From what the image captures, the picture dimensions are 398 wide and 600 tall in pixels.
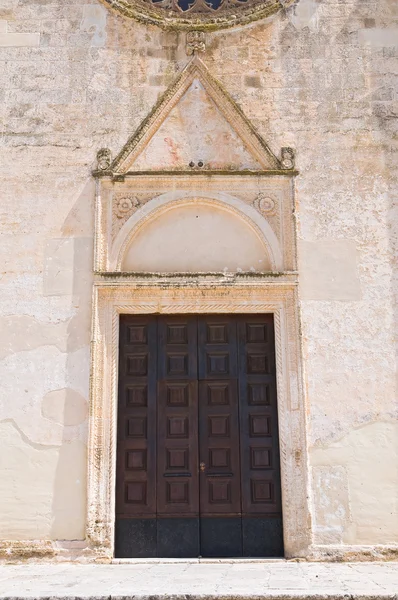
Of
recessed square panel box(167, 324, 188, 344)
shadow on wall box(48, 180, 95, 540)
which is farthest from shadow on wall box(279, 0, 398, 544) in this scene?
shadow on wall box(48, 180, 95, 540)

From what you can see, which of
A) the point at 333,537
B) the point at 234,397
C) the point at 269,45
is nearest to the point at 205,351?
the point at 234,397

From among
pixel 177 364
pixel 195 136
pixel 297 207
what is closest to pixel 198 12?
pixel 195 136

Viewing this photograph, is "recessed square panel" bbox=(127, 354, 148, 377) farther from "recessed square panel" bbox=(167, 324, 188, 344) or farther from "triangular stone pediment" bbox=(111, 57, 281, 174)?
"triangular stone pediment" bbox=(111, 57, 281, 174)

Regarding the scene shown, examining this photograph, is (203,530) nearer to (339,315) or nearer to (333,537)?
(333,537)

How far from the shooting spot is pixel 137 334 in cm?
707

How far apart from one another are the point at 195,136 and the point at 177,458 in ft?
11.0

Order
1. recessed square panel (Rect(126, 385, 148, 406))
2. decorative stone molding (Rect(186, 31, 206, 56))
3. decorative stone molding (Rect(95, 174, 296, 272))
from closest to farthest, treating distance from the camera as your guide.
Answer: recessed square panel (Rect(126, 385, 148, 406))
decorative stone molding (Rect(95, 174, 296, 272))
decorative stone molding (Rect(186, 31, 206, 56))

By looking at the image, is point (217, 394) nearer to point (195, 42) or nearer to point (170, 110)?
point (170, 110)

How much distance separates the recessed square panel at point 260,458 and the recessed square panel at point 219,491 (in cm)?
31

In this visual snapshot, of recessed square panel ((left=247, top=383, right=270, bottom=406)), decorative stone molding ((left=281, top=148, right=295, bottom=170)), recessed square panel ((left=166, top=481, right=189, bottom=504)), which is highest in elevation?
decorative stone molding ((left=281, top=148, right=295, bottom=170))

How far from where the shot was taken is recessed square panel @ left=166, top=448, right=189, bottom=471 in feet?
22.0

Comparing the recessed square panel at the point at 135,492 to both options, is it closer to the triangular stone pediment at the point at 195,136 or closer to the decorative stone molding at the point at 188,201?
the decorative stone molding at the point at 188,201

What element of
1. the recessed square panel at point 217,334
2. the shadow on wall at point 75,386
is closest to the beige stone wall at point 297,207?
the shadow on wall at point 75,386

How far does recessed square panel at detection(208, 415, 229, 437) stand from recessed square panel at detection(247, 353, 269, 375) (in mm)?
531
